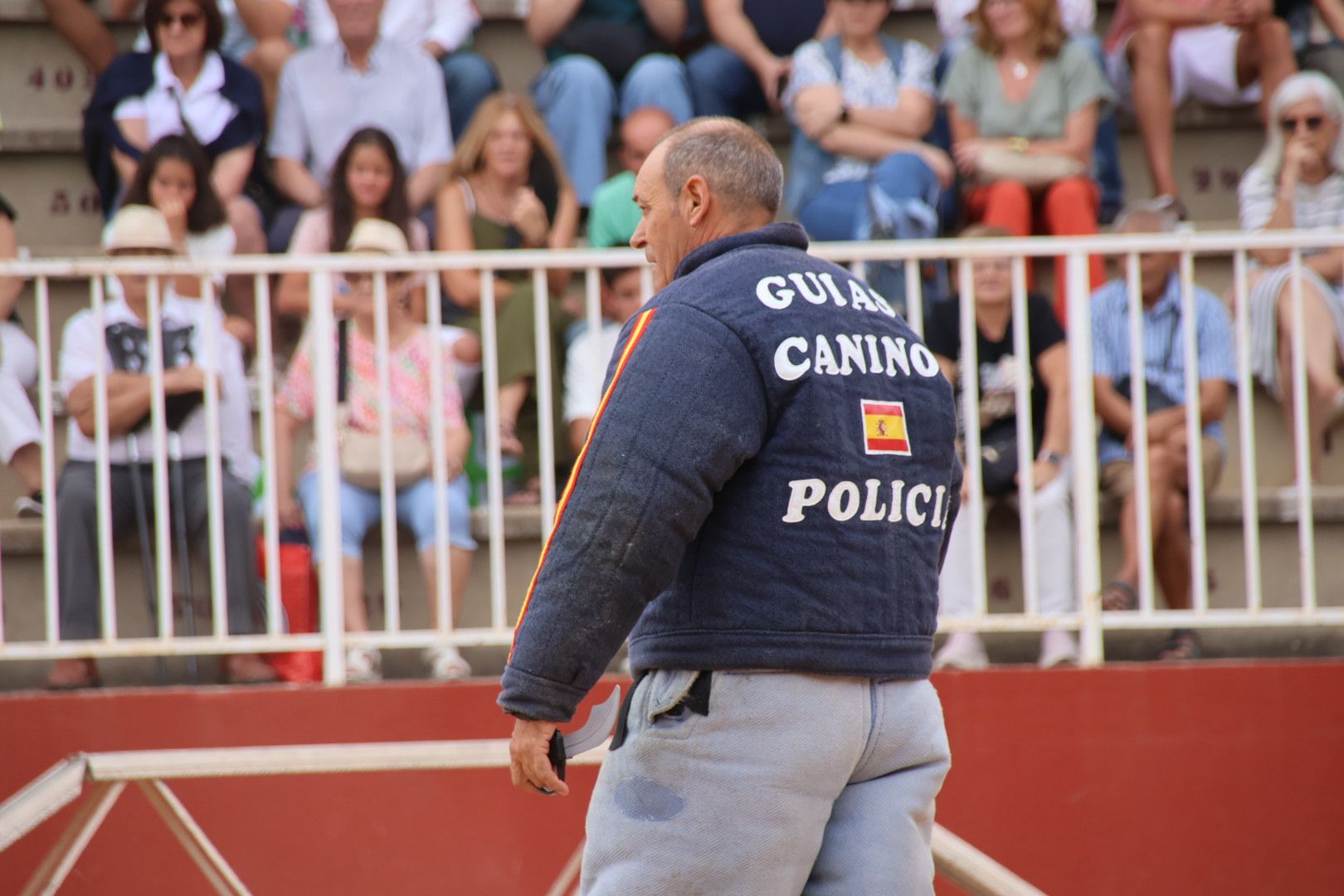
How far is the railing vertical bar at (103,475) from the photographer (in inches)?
155

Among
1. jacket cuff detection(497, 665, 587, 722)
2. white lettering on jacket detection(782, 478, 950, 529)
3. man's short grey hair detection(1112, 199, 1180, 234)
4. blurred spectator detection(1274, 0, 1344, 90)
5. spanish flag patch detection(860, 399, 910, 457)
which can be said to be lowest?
jacket cuff detection(497, 665, 587, 722)

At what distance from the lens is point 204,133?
5.78m

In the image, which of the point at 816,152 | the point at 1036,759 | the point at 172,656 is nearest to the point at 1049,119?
the point at 816,152

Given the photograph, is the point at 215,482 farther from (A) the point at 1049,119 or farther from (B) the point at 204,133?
(A) the point at 1049,119

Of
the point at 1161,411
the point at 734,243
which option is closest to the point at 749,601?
the point at 734,243

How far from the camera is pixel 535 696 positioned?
82.6 inches

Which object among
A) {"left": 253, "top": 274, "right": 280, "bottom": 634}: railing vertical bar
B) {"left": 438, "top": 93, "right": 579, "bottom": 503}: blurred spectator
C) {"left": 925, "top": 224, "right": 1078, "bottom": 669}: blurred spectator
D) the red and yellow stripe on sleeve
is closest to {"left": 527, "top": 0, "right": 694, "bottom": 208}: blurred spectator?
{"left": 438, "top": 93, "right": 579, "bottom": 503}: blurred spectator

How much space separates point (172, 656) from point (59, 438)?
939 mm

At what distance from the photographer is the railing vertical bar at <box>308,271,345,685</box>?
156 inches

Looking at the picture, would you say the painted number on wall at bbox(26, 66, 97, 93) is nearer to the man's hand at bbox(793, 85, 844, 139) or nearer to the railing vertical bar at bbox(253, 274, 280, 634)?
the railing vertical bar at bbox(253, 274, 280, 634)

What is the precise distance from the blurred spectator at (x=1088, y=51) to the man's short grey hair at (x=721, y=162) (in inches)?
149

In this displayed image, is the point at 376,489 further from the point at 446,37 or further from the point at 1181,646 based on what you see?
the point at 446,37

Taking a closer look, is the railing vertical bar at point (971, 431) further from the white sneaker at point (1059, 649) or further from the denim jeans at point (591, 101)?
the denim jeans at point (591, 101)

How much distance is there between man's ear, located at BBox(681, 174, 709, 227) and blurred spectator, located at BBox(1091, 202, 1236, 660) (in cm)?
217
